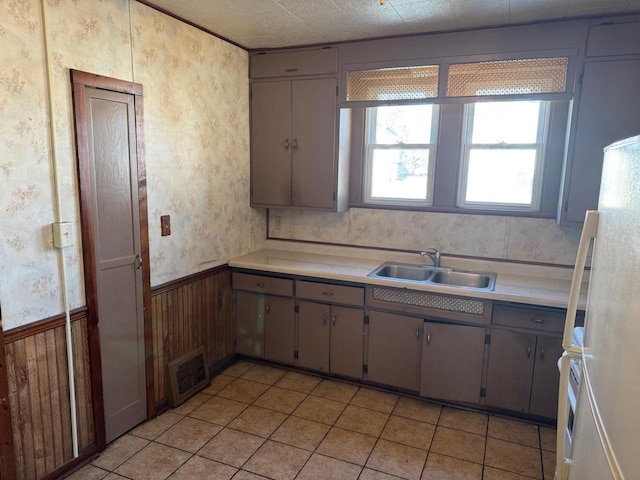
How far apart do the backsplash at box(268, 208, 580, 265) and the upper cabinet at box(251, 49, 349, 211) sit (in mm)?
256

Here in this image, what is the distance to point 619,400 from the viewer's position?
870mm

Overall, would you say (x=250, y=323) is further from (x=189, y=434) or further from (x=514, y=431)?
(x=514, y=431)

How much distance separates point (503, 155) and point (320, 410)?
7.24 feet

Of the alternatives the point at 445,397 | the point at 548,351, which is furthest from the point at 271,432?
the point at 548,351

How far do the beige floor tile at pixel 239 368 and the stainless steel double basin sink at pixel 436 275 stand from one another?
4.27ft

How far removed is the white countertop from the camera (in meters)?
2.64

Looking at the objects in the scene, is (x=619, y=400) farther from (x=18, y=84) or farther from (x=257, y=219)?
(x=257, y=219)

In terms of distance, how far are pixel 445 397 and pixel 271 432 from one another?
1.17 metres

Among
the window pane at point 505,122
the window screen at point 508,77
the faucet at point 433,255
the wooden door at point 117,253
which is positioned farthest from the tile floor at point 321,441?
the window screen at point 508,77

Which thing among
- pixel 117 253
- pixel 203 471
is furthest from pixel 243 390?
pixel 117 253

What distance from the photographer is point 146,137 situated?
2551 millimetres

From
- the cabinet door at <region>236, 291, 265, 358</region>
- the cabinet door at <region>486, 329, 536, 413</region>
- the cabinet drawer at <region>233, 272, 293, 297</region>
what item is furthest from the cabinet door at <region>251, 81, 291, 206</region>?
the cabinet door at <region>486, 329, 536, 413</region>

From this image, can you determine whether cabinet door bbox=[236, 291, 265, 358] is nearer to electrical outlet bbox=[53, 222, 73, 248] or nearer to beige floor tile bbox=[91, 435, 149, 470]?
beige floor tile bbox=[91, 435, 149, 470]

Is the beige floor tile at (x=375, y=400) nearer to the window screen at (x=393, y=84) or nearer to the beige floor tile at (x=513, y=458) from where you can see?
the beige floor tile at (x=513, y=458)
